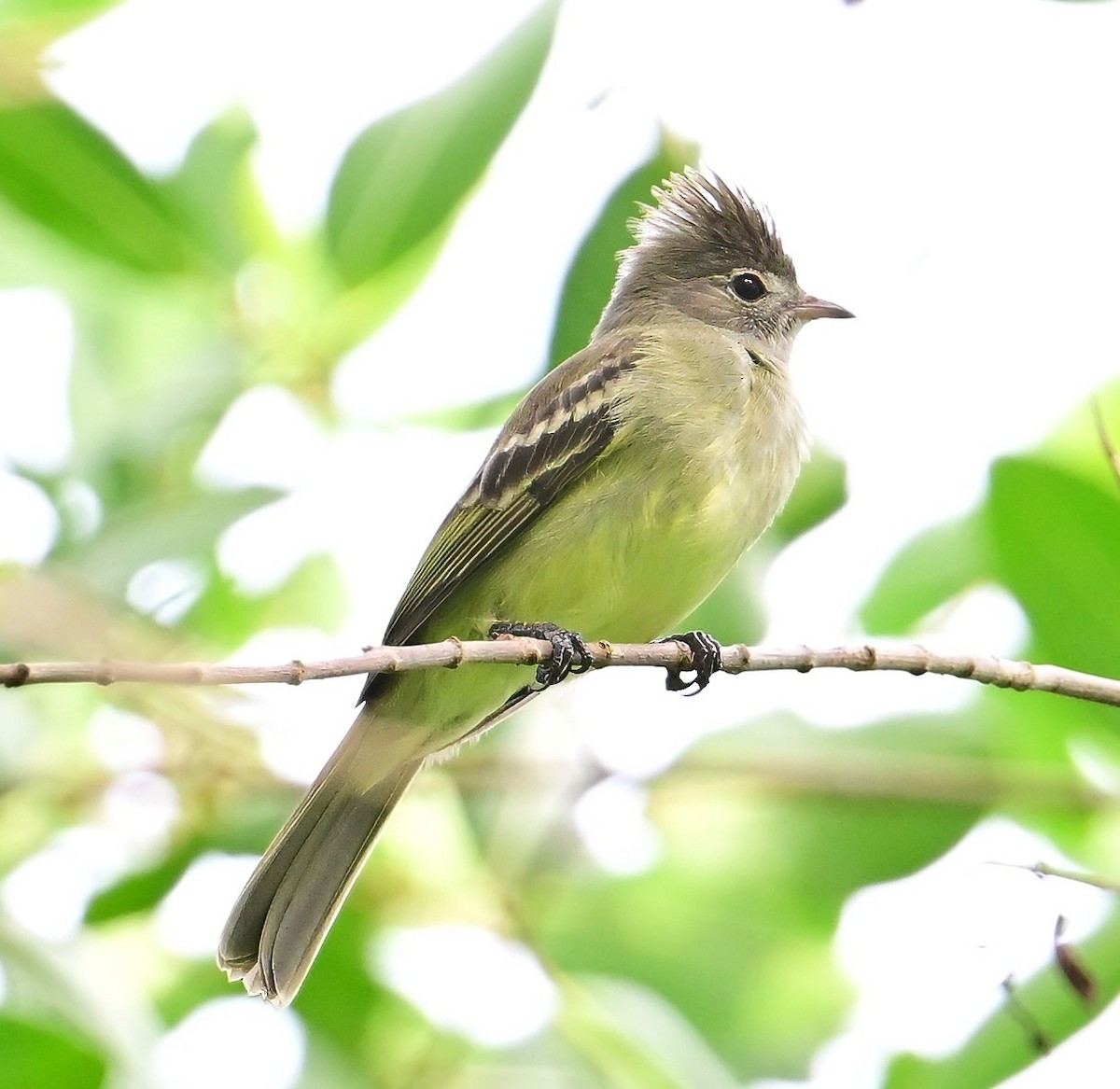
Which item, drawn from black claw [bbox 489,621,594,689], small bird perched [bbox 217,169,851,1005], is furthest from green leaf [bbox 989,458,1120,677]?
black claw [bbox 489,621,594,689]

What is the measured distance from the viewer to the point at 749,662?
3502mm

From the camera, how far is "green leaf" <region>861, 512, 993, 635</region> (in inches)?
170

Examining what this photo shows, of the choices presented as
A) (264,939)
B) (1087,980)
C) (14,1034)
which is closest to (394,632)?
(264,939)

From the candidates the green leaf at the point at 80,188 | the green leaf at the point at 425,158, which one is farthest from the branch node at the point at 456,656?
the green leaf at the point at 80,188

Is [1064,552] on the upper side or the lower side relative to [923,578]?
upper

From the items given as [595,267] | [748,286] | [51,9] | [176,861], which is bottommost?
[176,861]

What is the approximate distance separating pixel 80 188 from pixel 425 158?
88 centimetres

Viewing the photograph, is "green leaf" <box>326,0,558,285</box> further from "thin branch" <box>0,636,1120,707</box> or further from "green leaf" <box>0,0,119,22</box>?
"thin branch" <box>0,636,1120,707</box>

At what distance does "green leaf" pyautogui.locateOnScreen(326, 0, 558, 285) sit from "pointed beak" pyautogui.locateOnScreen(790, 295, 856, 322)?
1519 millimetres

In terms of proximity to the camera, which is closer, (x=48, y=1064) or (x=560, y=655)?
(x=48, y=1064)

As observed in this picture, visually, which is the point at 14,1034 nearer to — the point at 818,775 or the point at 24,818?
the point at 24,818

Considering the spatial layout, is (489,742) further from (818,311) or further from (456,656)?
(818,311)

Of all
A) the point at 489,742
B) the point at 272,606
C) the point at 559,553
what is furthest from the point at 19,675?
the point at 272,606

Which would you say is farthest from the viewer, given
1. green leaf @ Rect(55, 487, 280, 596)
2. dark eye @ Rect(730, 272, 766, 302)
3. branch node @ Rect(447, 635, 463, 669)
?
dark eye @ Rect(730, 272, 766, 302)
